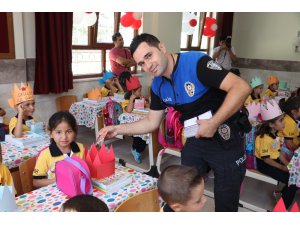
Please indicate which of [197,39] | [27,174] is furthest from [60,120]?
[197,39]

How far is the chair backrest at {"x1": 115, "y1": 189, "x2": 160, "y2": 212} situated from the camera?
1.27 m

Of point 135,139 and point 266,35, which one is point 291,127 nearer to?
point 135,139

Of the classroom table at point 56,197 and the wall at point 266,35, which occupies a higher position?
the wall at point 266,35

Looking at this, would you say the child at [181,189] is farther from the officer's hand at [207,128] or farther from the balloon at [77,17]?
the balloon at [77,17]

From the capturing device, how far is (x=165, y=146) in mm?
3199

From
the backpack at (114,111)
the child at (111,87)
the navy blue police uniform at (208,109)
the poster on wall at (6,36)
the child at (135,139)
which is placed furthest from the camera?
the child at (111,87)

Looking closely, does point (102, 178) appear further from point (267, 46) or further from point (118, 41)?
point (267, 46)

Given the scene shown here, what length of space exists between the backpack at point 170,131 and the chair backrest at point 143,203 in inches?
58.7

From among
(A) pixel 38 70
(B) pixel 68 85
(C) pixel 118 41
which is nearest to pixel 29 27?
(A) pixel 38 70

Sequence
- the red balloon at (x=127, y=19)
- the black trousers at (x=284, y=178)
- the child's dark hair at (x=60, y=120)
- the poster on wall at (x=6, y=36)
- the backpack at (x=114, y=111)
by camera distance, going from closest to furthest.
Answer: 1. the child's dark hair at (x=60, y=120)
2. the black trousers at (x=284, y=178)
3. the backpack at (x=114, y=111)
4. the poster on wall at (x=6, y=36)
5. the red balloon at (x=127, y=19)

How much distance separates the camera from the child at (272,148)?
97.7 inches

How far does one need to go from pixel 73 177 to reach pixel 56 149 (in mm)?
526

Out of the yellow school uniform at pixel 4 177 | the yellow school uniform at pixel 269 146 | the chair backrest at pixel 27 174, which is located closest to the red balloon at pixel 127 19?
the yellow school uniform at pixel 269 146

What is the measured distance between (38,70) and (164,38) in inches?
118
